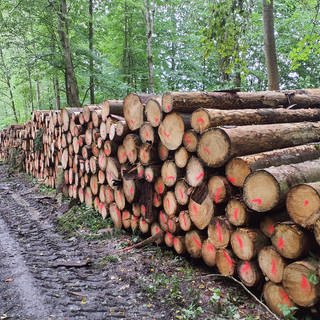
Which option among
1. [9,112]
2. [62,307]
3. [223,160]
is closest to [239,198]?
→ [223,160]

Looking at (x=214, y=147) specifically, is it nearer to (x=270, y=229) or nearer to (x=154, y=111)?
(x=270, y=229)

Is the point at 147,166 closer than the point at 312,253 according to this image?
No

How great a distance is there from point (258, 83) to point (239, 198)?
15.3 m

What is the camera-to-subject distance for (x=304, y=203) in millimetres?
3041

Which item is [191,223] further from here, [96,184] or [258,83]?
[258,83]

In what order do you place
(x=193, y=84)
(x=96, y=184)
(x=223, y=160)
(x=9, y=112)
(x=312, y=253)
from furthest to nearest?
(x=9, y=112), (x=193, y=84), (x=96, y=184), (x=223, y=160), (x=312, y=253)

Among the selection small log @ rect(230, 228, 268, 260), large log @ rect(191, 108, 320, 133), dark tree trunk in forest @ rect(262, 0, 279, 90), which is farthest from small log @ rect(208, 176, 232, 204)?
dark tree trunk in forest @ rect(262, 0, 279, 90)

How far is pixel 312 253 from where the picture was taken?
3.10 meters

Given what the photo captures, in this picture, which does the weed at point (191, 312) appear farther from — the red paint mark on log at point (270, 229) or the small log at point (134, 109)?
the small log at point (134, 109)

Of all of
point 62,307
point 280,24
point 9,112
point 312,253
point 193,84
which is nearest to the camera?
point 312,253

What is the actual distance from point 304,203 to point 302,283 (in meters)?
0.67

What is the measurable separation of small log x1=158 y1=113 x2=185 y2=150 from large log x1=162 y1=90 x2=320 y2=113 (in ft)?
0.38

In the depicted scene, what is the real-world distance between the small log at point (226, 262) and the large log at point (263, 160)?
0.75 metres

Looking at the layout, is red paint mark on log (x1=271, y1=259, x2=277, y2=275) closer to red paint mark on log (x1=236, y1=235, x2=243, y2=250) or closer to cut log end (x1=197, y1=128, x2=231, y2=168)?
red paint mark on log (x1=236, y1=235, x2=243, y2=250)
